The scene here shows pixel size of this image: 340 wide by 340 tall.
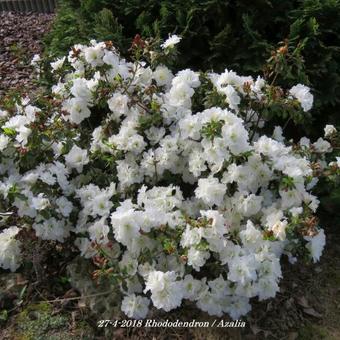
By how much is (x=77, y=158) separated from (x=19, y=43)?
10.6 feet

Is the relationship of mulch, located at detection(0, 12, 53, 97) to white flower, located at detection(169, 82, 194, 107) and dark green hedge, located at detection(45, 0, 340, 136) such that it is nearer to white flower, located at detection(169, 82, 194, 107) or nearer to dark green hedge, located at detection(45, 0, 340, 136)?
dark green hedge, located at detection(45, 0, 340, 136)

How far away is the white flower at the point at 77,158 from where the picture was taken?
2.76 meters

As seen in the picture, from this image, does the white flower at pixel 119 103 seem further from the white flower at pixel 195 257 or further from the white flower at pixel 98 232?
the white flower at pixel 195 257

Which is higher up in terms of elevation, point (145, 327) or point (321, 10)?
point (321, 10)

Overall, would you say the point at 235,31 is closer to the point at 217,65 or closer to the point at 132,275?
the point at 217,65

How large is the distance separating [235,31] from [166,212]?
58.9 inches

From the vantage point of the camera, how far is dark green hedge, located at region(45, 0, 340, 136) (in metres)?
3.28

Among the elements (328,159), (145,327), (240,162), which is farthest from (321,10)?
(145,327)

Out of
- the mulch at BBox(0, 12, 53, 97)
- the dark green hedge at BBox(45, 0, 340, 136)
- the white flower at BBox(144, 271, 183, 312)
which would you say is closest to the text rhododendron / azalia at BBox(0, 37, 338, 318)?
the white flower at BBox(144, 271, 183, 312)

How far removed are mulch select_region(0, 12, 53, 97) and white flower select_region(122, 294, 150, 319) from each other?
2.33 meters

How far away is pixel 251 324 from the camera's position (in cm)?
262

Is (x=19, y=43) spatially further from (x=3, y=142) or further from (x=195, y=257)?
(x=195, y=257)

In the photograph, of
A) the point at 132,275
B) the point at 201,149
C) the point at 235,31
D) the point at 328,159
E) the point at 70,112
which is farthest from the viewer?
the point at 235,31

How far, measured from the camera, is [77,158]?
2768 millimetres
